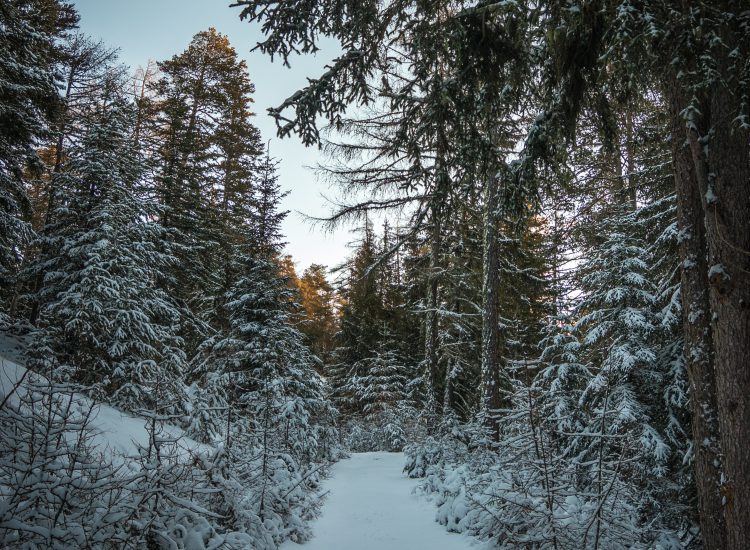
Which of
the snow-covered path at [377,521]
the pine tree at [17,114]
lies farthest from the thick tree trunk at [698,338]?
the pine tree at [17,114]

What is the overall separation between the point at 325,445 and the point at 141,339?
739cm

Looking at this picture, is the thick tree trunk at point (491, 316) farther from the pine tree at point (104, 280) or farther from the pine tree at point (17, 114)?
the pine tree at point (17, 114)

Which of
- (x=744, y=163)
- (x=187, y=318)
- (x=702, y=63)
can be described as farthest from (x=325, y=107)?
(x=187, y=318)

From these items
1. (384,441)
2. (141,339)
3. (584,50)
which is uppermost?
(584,50)

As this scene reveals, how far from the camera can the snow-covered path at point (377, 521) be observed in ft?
18.4

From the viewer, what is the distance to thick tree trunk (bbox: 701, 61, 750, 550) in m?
3.92

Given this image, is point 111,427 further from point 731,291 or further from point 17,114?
point 17,114

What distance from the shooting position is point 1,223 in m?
9.96

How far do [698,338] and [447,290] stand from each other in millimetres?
11976

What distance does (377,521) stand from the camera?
→ 22.5 ft

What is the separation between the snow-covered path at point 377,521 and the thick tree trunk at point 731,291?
3038 mm

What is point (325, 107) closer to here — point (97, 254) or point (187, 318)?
point (97, 254)

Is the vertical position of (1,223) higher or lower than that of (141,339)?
higher

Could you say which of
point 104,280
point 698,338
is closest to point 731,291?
point 698,338
